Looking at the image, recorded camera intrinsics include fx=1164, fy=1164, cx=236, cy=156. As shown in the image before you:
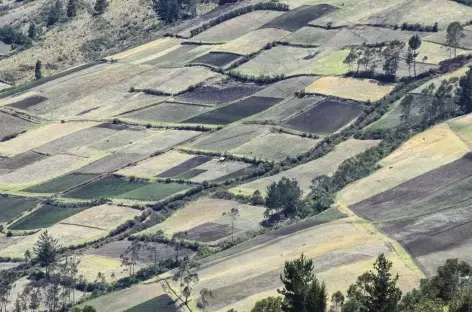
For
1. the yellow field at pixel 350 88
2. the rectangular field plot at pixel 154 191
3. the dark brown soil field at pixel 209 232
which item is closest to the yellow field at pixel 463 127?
the yellow field at pixel 350 88

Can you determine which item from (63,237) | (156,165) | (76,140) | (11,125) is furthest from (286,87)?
(63,237)

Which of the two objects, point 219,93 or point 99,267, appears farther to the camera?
point 219,93

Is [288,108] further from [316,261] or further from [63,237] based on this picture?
[316,261]

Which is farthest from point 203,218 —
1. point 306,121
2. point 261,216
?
point 306,121

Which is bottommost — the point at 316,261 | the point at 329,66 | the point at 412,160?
the point at 329,66

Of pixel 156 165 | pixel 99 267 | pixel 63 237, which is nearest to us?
pixel 99 267

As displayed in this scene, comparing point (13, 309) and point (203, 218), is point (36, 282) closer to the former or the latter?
point (13, 309)

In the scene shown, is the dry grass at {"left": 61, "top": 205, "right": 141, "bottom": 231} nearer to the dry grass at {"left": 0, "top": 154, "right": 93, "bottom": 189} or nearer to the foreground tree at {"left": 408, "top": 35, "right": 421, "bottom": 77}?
the dry grass at {"left": 0, "top": 154, "right": 93, "bottom": 189}

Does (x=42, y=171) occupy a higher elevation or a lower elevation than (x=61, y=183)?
lower
